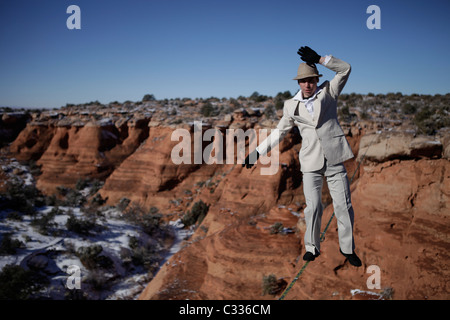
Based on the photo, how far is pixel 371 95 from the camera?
2888cm

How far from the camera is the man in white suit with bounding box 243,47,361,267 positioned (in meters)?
3.06

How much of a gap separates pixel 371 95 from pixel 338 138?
2959 cm

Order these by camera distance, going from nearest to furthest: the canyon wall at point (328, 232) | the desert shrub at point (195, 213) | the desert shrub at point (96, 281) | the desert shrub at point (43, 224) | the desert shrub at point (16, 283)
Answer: the canyon wall at point (328, 232)
the desert shrub at point (16, 283)
the desert shrub at point (96, 281)
the desert shrub at point (43, 224)
the desert shrub at point (195, 213)

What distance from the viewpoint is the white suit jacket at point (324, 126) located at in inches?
121

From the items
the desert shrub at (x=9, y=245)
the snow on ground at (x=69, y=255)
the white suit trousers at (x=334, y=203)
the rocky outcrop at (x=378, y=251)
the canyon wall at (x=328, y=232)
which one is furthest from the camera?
the snow on ground at (x=69, y=255)

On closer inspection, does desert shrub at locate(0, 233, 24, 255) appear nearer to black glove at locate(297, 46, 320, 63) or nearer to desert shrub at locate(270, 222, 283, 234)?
desert shrub at locate(270, 222, 283, 234)

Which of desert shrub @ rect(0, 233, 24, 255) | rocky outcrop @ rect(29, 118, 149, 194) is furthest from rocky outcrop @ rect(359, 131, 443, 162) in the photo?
rocky outcrop @ rect(29, 118, 149, 194)

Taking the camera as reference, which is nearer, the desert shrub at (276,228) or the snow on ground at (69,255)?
the desert shrub at (276,228)

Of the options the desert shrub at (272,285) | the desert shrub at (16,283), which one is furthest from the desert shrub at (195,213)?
the desert shrub at (272,285)

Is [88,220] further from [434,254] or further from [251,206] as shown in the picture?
[434,254]

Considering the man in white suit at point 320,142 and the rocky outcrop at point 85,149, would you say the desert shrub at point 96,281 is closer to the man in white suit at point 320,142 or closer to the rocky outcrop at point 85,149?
the man in white suit at point 320,142

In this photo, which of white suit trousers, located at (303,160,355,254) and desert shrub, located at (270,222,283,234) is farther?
desert shrub, located at (270,222,283,234)

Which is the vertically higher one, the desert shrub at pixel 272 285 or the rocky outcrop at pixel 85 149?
the rocky outcrop at pixel 85 149
